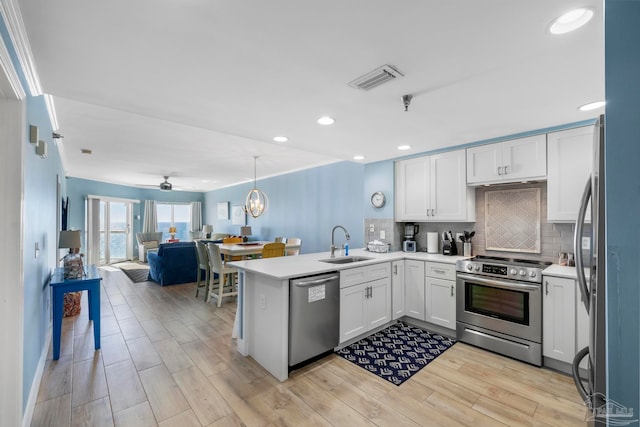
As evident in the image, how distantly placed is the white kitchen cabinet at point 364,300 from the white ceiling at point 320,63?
5.12 feet

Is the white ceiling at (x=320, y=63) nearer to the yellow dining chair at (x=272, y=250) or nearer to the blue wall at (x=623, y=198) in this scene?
the blue wall at (x=623, y=198)

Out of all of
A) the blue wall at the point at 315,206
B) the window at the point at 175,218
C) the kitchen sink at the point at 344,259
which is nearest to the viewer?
the kitchen sink at the point at 344,259

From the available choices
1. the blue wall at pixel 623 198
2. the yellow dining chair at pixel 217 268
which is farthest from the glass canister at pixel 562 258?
the yellow dining chair at pixel 217 268

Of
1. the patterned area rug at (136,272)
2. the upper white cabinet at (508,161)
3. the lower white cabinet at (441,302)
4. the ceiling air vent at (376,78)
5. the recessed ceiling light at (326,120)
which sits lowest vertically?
the patterned area rug at (136,272)

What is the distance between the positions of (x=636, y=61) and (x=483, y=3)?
65cm

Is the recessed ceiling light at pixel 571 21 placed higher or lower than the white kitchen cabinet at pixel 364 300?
higher

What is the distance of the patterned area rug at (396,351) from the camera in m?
2.51

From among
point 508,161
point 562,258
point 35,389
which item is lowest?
point 35,389

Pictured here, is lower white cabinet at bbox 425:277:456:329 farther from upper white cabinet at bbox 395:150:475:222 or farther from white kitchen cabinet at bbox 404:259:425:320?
upper white cabinet at bbox 395:150:475:222

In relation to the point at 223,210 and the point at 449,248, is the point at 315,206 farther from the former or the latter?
the point at 223,210

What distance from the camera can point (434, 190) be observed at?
147 inches

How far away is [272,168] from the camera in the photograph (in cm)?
653

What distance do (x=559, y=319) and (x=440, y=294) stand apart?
1.06m

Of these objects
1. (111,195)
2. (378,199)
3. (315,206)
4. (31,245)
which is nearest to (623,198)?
(31,245)
